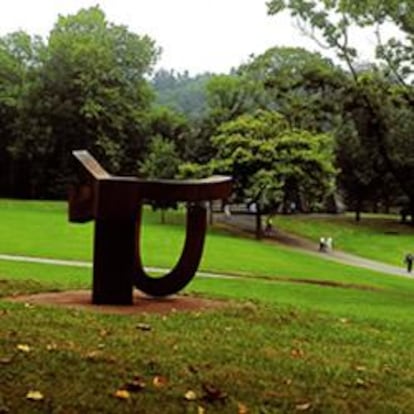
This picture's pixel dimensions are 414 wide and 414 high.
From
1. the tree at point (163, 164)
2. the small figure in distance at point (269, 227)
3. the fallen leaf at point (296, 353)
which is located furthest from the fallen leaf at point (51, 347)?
the small figure in distance at point (269, 227)

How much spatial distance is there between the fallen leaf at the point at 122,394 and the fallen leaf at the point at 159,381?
0.33 meters

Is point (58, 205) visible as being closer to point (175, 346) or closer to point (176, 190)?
point (176, 190)

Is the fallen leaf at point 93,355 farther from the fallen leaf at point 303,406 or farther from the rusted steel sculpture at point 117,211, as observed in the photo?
the rusted steel sculpture at point 117,211

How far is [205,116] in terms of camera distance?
Result: 65.7 m

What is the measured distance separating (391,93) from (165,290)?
38.6 feet

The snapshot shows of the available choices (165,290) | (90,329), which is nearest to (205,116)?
(165,290)

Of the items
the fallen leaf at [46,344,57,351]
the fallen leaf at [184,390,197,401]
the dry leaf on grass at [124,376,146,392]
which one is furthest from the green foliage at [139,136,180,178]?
the fallen leaf at [184,390,197,401]

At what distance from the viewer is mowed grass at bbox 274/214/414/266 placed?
5053 cm

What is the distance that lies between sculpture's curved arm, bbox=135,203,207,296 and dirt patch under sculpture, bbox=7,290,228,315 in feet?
0.70

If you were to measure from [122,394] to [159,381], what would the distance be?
0.55m

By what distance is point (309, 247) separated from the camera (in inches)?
1982

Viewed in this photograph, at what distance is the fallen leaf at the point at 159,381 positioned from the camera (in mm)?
6512

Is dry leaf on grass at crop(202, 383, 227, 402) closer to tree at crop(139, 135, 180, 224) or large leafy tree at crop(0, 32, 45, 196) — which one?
tree at crop(139, 135, 180, 224)

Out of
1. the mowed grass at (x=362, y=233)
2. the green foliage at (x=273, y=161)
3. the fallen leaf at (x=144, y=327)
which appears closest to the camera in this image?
the fallen leaf at (x=144, y=327)
